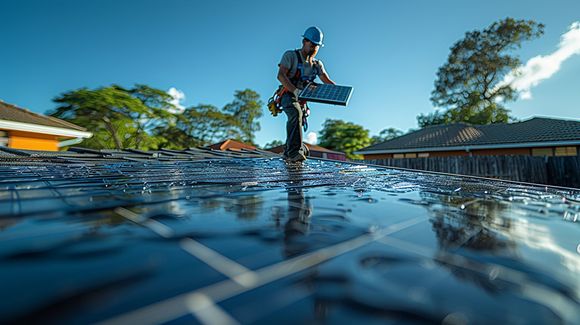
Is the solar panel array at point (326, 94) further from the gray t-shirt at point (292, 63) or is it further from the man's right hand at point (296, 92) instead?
the gray t-shirt at point (292, 63)

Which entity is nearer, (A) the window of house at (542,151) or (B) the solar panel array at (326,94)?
(B) the solar panel array at (326,94)

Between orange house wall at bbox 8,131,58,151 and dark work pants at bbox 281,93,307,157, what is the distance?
9991 mm

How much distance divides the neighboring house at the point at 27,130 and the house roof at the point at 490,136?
15.6 m

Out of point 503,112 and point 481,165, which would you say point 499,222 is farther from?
point 503,112

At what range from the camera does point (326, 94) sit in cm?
336

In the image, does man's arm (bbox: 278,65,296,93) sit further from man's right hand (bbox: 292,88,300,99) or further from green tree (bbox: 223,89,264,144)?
green tree (bbox: 223,89,264,144)

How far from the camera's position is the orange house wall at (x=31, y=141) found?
28.0 feet

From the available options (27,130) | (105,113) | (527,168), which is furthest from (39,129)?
(527,168)

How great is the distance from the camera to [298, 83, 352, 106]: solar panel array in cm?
314

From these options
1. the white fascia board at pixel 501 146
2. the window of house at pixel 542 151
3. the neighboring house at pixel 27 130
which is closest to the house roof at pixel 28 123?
the neighboring house at pixel 27 130

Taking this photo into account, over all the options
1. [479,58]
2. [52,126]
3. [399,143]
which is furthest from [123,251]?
[479,58]

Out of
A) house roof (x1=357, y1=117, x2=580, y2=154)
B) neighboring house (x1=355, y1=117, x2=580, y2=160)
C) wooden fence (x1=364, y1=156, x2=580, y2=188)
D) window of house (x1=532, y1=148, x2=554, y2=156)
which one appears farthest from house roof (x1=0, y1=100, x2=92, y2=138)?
window of house (x1=532, y1=148, x2=554, y2=156)

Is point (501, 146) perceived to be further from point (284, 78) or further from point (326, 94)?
point (284, 78)

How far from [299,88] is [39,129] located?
9962 millimetres
